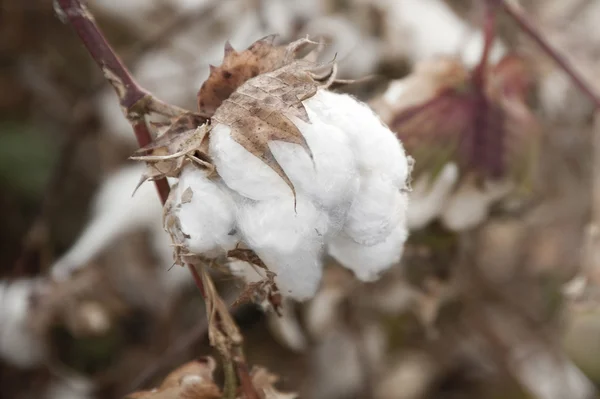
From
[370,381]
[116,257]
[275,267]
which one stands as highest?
[116,257]

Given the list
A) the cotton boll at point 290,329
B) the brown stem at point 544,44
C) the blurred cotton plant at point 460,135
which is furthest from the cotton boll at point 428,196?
the cotton boll at point 290,329

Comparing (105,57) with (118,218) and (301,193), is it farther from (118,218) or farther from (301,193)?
(118,218)

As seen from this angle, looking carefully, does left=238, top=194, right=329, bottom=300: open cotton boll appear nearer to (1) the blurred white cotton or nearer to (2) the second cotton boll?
(2) the second cotton boll

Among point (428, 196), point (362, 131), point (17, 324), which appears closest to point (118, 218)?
point (17, 324)

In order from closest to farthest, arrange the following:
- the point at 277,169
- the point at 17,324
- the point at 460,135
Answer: the point at 277,169, the point at 460,135, the point at 17,324

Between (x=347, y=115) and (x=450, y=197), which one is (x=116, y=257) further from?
(x=347, y=115)

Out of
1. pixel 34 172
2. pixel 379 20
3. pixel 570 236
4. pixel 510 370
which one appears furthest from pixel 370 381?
pixel 34 172

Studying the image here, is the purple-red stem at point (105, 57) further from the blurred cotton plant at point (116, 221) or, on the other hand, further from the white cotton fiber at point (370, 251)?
the blurred cotton plant at point (116, 221)
